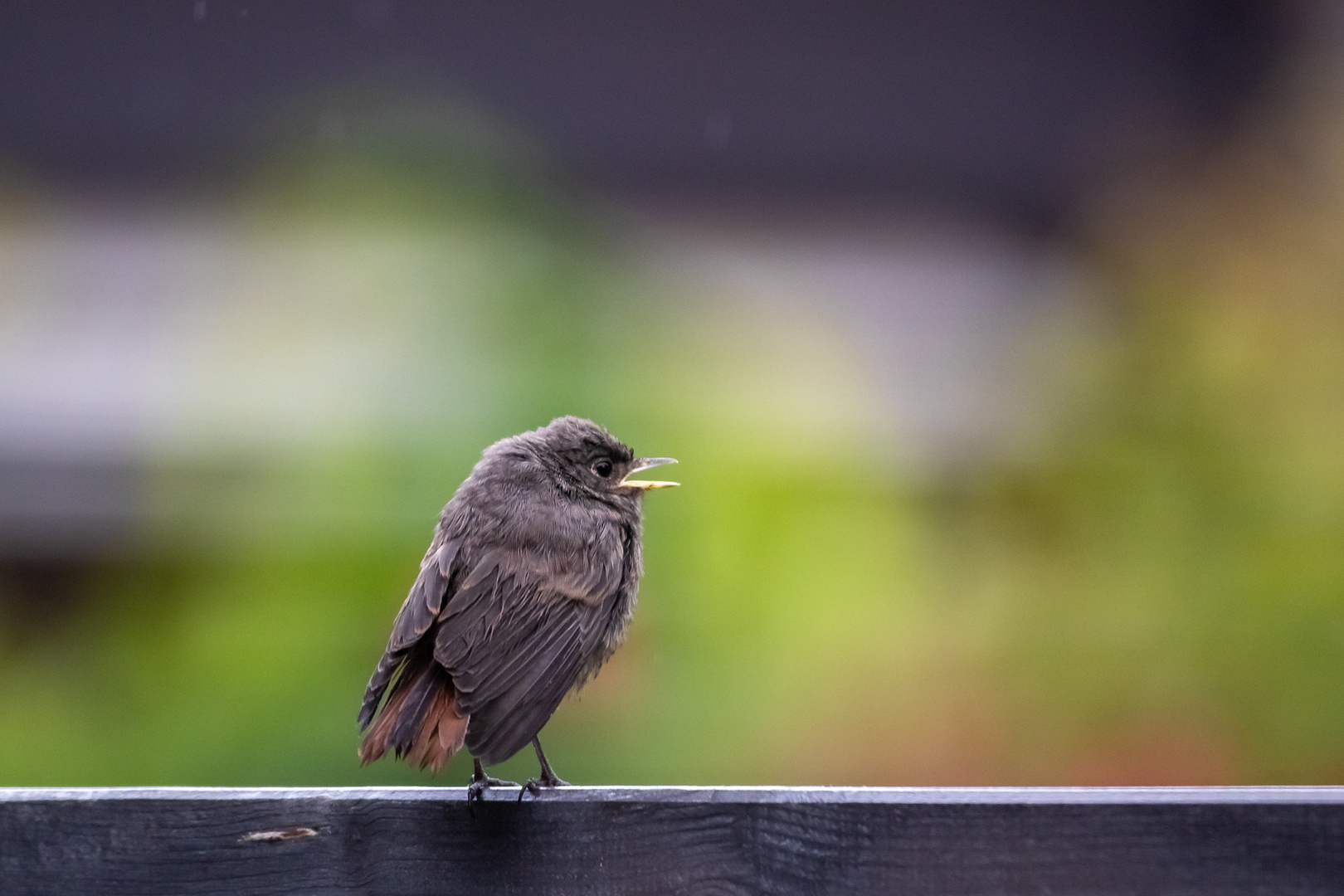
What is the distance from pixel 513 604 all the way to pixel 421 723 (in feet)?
1.40

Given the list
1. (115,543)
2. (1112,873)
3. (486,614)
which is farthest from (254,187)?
(1112,873)

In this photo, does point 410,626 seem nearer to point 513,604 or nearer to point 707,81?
point 513,604

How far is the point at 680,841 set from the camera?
2.31m

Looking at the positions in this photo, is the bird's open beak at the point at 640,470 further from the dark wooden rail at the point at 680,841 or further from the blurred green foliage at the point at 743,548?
the dark wooden rail at the point at 680,841

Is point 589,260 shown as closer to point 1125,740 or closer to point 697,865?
point 1125,740

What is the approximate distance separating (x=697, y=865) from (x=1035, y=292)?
19.9 feet

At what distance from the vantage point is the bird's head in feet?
12.0

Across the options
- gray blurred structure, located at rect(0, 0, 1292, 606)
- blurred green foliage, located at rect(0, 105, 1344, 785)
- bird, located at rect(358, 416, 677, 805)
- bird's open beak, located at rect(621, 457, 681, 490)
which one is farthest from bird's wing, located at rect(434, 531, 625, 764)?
gray blurred structure, located at rect(0, 0, 1292, 606)

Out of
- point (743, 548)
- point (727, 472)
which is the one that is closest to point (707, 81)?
point (727, 472)

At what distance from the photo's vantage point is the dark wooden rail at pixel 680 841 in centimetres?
217

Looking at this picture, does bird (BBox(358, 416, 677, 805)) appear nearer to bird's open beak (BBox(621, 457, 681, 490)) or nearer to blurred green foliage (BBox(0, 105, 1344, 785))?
bird's open beak (BBox(621, 457, 681, 490))

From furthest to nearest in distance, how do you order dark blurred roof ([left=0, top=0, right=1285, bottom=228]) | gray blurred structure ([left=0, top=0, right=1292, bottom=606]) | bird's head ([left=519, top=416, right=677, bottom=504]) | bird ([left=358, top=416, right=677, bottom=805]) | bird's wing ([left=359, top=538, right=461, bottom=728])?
dark blurred roof ([left=0, top=0, right=1285, bottom=228]) → gray blurred structure ([left=0, top=0, right=1292, bottom=606]) → bird's head ([left=519, top=416, right=677, bottom=504]) → bird's wing ([left=359, top=538, right=461, bottom=728]) → bird ([left=358, top=416, right=677, bottom=805])

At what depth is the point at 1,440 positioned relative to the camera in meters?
7.63

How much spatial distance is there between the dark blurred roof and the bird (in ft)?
18.2
